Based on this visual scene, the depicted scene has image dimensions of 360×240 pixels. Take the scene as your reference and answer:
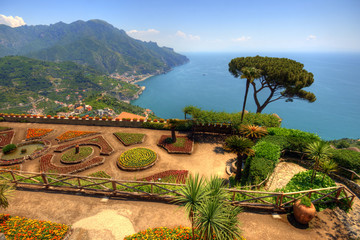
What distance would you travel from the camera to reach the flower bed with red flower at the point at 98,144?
73.8 feet

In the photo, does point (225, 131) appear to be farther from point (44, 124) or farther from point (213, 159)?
point (44, 124)

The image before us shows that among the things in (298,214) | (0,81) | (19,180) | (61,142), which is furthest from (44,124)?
(0,81)

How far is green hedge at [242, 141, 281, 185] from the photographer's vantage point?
1443 centimetres

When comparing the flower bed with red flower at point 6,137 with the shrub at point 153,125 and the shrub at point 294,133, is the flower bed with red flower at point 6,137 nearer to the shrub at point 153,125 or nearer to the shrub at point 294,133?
the shrub at point 153,125

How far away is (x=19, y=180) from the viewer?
1410 cm

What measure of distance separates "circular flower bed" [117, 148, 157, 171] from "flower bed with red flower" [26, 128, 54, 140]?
14790 mm

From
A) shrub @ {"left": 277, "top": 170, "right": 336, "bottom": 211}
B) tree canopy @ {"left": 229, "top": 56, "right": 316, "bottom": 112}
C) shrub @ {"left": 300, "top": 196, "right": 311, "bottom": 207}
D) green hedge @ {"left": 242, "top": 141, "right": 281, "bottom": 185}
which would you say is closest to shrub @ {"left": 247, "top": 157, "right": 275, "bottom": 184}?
green hedge @ {"left": 242, "top": 141, "right": 281, "bottom": 185}

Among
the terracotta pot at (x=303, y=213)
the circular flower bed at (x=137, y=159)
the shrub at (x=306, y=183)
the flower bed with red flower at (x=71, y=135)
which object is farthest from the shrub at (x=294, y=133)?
the flower bed with red flower at (x=71, y=135)

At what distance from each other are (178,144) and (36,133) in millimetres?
22210

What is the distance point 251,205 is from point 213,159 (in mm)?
10203

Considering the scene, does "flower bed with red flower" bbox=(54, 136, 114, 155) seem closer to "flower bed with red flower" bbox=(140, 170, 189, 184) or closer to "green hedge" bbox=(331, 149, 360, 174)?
"flower bed with red flower" bbox=(140, 170, 189, 184)

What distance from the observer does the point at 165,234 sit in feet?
A: 31.7

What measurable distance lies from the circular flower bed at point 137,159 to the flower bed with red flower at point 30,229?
9.46m

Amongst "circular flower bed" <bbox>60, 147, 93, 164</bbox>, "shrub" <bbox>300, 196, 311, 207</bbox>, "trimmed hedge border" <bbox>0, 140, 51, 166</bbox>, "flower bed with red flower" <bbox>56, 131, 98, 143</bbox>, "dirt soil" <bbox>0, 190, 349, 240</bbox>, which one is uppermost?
"shrub" <bbox>300, 196, 311, 207</bbox>
